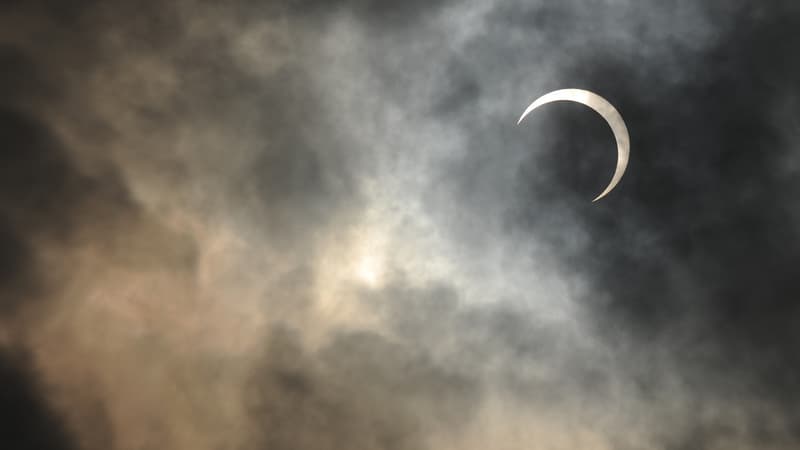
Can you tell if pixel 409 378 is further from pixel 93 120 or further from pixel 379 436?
pixel 93 120

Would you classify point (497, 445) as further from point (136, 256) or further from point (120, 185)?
point (120, 185)

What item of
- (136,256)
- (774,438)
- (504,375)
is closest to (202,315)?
(136,256)

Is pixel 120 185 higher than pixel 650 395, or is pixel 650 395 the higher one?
pixel 120 185

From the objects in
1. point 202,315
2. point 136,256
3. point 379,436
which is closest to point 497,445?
point 379,436

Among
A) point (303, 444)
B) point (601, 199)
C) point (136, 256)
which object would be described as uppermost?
point (601, 199)

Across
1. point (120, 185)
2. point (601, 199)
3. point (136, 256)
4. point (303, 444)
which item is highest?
point (601, 199)

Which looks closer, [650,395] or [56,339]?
[56,339]

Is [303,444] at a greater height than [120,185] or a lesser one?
lesser

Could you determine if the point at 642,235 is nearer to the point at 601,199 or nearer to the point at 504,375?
the point at 601,199
